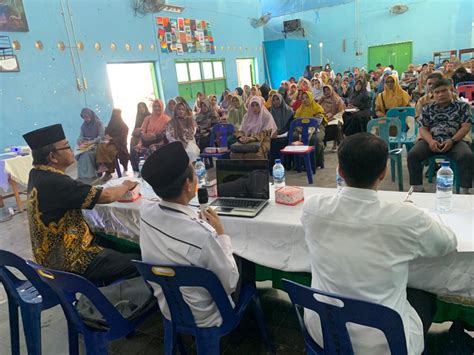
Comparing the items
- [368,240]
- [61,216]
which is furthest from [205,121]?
[368,240]

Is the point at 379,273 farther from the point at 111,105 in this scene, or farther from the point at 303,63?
the point at 303,63

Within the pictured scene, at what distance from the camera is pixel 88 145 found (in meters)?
5.52

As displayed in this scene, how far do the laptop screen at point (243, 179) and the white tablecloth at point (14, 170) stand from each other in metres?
3.41

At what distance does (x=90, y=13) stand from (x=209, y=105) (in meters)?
3.05

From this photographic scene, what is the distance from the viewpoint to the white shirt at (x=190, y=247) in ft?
4.45

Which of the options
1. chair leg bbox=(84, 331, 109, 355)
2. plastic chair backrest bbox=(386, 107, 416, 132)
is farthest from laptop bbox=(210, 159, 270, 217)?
plastic chair backrest bbox=(386, 107, 416, 132)

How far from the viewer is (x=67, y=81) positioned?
6.75m

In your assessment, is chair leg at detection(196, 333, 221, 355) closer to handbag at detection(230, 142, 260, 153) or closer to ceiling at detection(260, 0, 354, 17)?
handbag at detection(230, 142, 260, 153)

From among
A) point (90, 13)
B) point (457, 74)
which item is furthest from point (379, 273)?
point (90, 13)

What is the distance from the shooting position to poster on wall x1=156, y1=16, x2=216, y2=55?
28.8 ft

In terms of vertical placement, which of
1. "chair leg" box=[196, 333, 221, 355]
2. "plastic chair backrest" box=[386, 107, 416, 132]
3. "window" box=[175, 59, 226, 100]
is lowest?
"chair leg" box=[196, 333, 221, 355]

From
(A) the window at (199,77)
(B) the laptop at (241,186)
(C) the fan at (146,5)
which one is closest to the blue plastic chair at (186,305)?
(B) the laptop at (241,186)

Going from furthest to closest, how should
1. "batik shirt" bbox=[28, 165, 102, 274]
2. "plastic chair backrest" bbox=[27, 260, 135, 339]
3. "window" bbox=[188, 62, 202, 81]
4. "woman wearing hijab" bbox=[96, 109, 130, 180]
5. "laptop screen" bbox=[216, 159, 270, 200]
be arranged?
"window" bbox=[188, 62, 202, 81]
"woman wearing hijab" bbox=[96, 109, 130, 180]
"laptop screen" bbox=[216, 159, 270, 200]
"batik shirt" bbox=[28, 165, 102, 274]
"plastic chair backrest" bbox=[27, 260, 135, 339]

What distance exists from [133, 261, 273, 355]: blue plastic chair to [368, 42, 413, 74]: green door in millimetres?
15595
